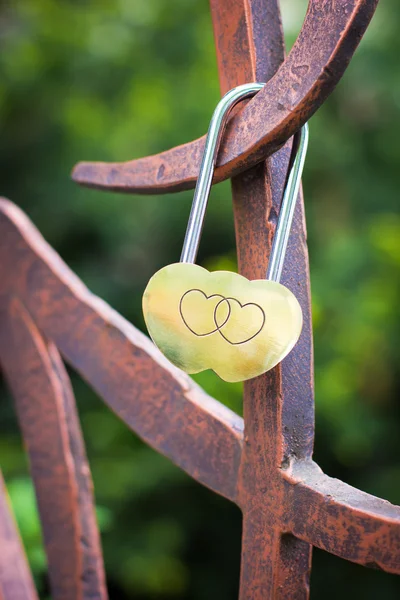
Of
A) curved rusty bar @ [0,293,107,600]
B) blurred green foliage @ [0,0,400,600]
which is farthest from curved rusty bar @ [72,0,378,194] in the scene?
blurred green foliage @ [0,0,400,600]

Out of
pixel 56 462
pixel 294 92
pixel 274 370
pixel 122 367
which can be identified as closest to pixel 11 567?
pixel 56 462

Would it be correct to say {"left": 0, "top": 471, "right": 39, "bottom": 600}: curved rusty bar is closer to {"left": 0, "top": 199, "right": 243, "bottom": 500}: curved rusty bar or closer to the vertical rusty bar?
{"left": 0, "top": 199, "right": 243, "bottom": 500}: curved rusty bar

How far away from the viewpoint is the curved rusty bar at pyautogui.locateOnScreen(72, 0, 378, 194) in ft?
1.21

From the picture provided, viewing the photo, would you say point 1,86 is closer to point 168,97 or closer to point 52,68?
point 52,68

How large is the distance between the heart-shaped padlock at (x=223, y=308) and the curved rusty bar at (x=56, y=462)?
30 centimetres

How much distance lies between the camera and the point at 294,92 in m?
0.39

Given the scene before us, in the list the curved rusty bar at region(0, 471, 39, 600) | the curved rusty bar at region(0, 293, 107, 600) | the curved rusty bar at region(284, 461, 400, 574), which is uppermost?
the curved rusty bar at region(284, 461, 400, 574)

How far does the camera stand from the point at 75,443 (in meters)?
0.69

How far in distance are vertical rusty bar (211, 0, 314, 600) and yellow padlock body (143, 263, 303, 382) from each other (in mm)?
49

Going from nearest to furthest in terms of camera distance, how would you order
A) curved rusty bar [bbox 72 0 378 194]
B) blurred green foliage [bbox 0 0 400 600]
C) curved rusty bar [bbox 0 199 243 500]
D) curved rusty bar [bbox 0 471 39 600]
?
curved rusty bar [bbox 72 0 378 194] → curved rusty bar [bbox 0 199 243 500] → curved rusty bar [bbox 0 471 39 600] → blurred green foliage [bbox 0 0 400 600]

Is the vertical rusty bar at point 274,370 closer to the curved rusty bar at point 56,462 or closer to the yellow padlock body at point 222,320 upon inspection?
the yellow padlock body at point 222,320

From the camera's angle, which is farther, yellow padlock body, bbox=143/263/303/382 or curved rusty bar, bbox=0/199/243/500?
curved rusty bar, bbox=0/199/243/500

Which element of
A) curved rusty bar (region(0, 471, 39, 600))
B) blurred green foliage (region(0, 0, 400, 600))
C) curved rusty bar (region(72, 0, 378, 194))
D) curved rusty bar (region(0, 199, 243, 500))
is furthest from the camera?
blurred green foliage (region(0, 0, 400, 600))

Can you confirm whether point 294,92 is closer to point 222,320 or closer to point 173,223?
point 222,320
